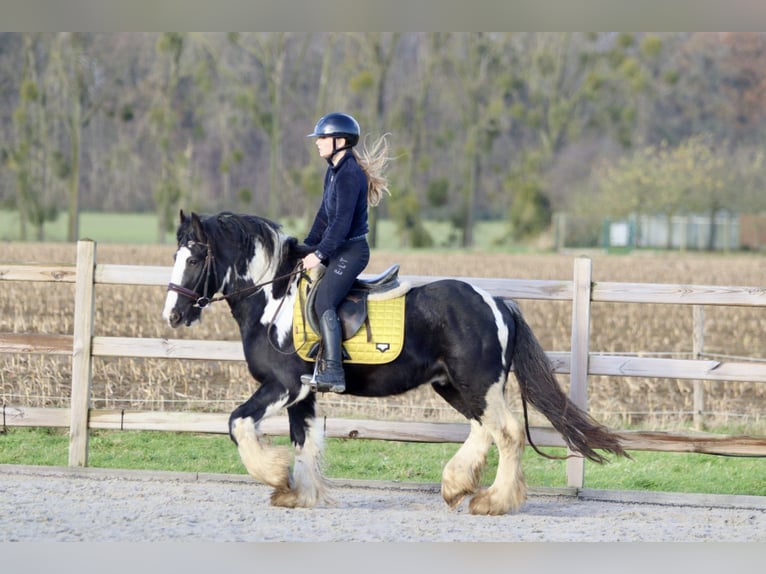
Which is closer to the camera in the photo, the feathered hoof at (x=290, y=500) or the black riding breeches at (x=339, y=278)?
the black riding breeches at (x=339, y=278)

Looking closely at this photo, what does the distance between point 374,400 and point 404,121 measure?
41.3 meters

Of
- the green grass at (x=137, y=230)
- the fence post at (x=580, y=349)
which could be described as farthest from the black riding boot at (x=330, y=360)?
the green grass at (x=137, y=230)

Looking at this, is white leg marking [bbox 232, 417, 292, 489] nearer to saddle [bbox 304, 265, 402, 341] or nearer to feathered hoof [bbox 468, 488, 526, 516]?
saddle [bbox 304, 265, 402, 341]

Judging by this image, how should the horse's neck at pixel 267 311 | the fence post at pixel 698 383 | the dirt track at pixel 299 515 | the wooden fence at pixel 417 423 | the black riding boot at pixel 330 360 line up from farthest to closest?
the fence post at pixel 698 383 → the wooden fence at pixel 417 423 → the horse's neck at pixel 267 311 → the black riding boot at pixel 330 360 → the dirt track at pixel 299 515

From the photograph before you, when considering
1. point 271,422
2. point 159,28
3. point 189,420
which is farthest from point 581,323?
point 159,28

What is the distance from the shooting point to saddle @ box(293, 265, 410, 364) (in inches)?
255

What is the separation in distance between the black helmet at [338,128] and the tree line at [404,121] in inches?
1507

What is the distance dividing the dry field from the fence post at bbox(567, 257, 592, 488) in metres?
1.83

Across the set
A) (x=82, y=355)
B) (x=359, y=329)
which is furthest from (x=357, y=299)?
(x=82, y=355)

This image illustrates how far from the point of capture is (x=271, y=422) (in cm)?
759

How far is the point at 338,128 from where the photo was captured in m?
6.49

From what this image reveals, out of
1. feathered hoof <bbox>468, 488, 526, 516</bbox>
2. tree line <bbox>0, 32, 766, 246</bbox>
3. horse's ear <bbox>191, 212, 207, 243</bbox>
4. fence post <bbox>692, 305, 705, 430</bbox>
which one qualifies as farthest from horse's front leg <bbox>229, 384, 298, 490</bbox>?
tree line <bbox>0, 32, 766, 246</bbox>

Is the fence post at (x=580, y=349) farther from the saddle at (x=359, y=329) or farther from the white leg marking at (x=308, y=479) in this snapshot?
the white leg marking at (x=308, y=479)

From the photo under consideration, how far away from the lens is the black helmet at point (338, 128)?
21.3ft
